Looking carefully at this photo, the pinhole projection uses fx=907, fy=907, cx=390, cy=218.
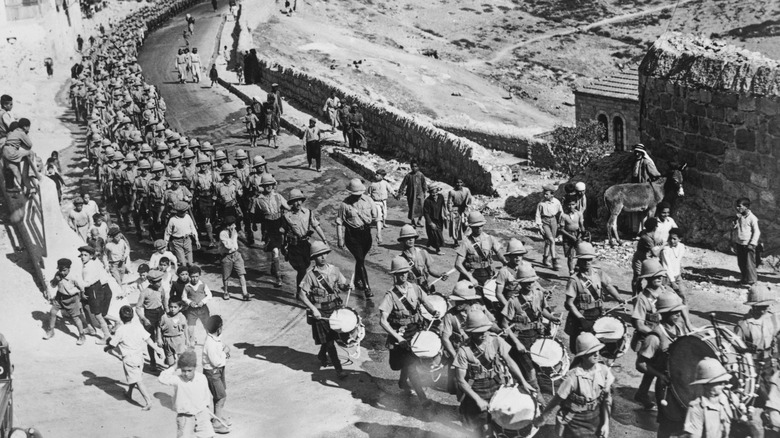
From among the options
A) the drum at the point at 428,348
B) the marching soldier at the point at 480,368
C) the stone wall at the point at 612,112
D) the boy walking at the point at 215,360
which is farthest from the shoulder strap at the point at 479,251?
the stone wall at the point at 612,112

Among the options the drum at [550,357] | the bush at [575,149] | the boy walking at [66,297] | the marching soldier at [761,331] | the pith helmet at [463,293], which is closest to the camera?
the marching soldier at [761,331]

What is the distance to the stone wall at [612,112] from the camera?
1345 inches

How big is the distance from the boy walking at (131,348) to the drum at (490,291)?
13.4ft

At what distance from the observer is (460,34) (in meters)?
66.3

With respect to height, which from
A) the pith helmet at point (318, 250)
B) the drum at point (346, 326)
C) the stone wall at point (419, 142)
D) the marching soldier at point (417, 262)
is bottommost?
the stone wall at point (419, 142)

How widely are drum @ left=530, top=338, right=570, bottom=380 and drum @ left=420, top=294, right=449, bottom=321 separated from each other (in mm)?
1394

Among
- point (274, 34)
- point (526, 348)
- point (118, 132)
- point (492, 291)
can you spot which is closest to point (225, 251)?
point (492, 291)

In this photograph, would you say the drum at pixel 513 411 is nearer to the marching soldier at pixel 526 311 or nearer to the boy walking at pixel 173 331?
the marching soldier at pixel 526 311

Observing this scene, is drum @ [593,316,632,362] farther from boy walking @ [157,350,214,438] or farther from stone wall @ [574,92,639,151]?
stone wall @ [574,92,639,151]

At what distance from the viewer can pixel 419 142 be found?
22.1 meters

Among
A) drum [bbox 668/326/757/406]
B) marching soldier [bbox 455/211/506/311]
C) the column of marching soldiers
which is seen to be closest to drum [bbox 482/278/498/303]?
the column of marching soldiers

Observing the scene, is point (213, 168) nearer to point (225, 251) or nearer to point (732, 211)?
point (225, 251)

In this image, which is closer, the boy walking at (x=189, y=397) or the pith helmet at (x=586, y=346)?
the pith helmet at (x=586, y=346)

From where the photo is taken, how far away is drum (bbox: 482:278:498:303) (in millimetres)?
10285
